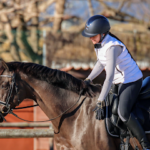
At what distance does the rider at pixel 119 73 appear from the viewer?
2635 mm

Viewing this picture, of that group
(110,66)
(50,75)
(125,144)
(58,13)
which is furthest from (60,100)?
(58,13)

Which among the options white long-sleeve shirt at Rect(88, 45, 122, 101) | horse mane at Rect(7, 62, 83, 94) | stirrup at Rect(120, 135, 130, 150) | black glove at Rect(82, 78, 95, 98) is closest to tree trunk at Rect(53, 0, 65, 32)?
horse mane at Rect(7, 62, 83, 94)

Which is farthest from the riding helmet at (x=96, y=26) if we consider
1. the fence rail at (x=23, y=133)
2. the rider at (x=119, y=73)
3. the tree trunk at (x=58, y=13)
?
the tree trunk at (x=58, y=13)

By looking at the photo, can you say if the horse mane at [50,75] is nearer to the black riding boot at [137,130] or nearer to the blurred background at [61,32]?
the black riding boot at [137,130]

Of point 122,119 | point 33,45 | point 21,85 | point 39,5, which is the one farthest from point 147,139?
point 39,5

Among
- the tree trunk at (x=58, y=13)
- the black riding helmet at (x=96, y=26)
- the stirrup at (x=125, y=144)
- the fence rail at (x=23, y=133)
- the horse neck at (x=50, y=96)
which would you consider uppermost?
the tree trunk at (x=58, y=13)

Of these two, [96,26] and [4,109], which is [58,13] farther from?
[4,109]

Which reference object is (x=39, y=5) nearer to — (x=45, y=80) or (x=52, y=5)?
(x=52, y=5)

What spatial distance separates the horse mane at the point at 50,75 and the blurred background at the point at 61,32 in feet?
11.2

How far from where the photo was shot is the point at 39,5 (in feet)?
39.9

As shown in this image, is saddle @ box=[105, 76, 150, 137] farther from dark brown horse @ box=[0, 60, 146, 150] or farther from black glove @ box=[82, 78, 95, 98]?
black glove @ box=[82, 78, 95, 98]

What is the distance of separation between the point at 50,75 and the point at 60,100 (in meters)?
0.36

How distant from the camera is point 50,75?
2969mm

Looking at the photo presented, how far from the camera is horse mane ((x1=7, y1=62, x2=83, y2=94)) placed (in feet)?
9.75
